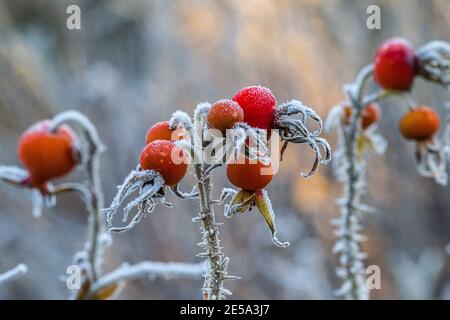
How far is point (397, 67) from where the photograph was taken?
1.43 meters

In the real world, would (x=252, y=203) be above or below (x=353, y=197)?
below

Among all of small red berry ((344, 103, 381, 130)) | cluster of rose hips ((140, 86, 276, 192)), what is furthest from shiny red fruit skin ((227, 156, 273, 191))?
small red berry ((344, 103, 381, 130))

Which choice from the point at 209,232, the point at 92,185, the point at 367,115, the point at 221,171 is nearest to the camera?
the point at 92,185

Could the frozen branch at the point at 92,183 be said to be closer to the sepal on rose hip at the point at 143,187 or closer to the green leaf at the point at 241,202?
the sepal on rose hip at the point at 143,187

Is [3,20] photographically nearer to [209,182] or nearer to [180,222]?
[180,222]

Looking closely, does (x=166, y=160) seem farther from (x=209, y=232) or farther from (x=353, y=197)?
(x=353, y=197)

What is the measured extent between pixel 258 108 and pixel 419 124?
66 cm

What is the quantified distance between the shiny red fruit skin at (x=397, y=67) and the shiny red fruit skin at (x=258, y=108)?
488 mm


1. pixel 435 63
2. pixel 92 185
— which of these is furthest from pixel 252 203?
pixel 435 63

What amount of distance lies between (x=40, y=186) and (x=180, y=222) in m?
2.32

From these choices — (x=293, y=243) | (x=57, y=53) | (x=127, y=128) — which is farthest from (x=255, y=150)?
(x=57, y=53)

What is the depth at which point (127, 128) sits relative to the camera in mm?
3459

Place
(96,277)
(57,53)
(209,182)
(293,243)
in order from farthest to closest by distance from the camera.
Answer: (57,53), (293,243), (209,182), (96,277)
